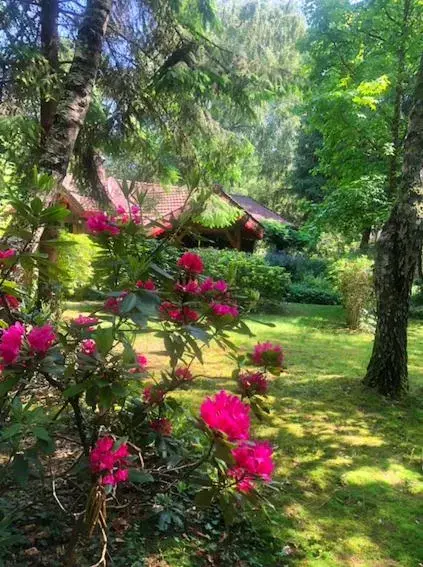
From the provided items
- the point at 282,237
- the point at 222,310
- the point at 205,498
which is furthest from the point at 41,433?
the point at 282,237

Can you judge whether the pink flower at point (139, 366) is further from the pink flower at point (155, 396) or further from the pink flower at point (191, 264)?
the pink flower at point (191, 264)

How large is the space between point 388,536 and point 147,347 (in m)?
4.45

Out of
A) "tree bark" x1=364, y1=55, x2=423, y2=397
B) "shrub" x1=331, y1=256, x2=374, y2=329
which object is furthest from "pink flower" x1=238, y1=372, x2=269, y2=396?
"shrub" x1=331, y1=256, x2=374, y2=329

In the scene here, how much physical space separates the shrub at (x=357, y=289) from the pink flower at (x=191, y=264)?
866 cm

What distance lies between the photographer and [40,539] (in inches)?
86.5

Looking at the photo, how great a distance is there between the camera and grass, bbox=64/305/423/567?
252cm

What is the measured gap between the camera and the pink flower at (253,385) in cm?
201

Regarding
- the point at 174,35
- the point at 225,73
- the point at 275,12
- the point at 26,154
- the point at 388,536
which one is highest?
the point at 275,12

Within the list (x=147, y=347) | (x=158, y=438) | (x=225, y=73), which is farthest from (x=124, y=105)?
(x=158, y=438)

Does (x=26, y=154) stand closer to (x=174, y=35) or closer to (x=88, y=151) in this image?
(x=88, y=151)

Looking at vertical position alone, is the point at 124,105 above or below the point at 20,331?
above

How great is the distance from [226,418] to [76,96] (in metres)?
3.46

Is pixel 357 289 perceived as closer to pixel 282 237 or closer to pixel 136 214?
pixel 136 214

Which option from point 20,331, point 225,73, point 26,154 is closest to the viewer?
point 20,331
